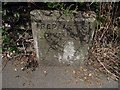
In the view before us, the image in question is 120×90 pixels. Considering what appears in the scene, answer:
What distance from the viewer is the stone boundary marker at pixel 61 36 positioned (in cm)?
374

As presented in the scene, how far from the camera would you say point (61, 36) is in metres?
3.88

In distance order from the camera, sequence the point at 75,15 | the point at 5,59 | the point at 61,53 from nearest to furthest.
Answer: the point at 75,15
the point at 61,53
the point at 5,59

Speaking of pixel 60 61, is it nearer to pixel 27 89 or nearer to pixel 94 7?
pixel 27 89

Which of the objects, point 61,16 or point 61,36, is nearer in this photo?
point 61,16

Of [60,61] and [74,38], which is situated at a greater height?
[74,38]

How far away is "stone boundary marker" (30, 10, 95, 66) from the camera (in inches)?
147

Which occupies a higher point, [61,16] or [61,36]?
[61,16]

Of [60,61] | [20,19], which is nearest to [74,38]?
[60,61]

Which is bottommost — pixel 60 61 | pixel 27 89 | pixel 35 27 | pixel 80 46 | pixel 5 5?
pixel 27 89

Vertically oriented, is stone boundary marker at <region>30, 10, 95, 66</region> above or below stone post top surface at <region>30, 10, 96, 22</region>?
below

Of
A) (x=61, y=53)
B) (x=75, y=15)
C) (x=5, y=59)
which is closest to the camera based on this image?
(x=75, y=15)

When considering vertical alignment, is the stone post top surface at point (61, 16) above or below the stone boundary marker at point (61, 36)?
above

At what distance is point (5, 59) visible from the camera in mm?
4352

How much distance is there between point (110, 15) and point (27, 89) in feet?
5.82
